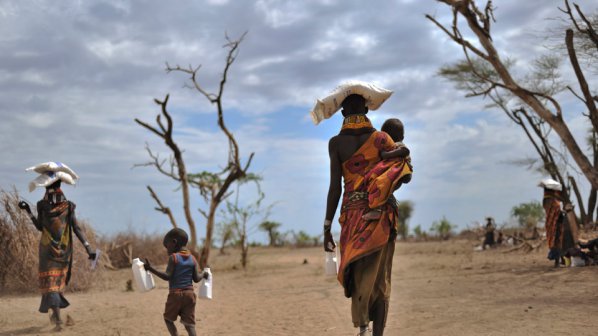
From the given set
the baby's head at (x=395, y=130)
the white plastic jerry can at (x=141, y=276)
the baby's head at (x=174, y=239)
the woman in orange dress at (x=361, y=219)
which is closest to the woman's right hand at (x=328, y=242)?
the woman in orange dress at (x=361, y=219)

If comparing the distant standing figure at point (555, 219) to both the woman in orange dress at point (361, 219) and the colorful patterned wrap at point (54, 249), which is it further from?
the colorful patterned wrap at point (54, 249)

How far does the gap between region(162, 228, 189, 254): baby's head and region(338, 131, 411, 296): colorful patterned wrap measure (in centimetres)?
152

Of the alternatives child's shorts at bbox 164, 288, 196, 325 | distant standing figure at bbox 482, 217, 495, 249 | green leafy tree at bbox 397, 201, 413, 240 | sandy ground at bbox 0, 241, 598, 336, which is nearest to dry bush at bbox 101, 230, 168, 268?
sandy ground at bbox 0, 241, 598, 336

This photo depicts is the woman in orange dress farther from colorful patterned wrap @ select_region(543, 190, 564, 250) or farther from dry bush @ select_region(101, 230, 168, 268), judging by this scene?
dry bush @ select_region(101, 230, 168, 268)

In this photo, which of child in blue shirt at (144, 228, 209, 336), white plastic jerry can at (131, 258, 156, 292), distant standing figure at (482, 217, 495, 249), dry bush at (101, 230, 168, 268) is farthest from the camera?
distant standing figure at (482, 217, 495, 249)

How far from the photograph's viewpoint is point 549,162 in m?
21.0

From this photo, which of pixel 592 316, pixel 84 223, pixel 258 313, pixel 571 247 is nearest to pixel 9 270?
pixel 84 223

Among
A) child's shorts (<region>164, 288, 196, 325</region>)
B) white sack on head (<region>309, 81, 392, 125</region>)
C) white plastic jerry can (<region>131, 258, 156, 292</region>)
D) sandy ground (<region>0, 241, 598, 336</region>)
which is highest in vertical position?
white sack on head (<region>309, 81, 392, 125</region>)

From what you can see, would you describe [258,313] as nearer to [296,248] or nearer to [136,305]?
[136,305]

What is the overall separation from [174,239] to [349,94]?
6.56 ft

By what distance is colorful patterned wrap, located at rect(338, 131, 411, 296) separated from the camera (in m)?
4.72

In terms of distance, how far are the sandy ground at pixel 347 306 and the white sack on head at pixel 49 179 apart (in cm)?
175

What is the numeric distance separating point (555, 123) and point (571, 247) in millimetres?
2609

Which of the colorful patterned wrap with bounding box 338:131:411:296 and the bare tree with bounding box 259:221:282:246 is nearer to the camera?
the colorful patterned wrap with bounding box 338:131:411:296
